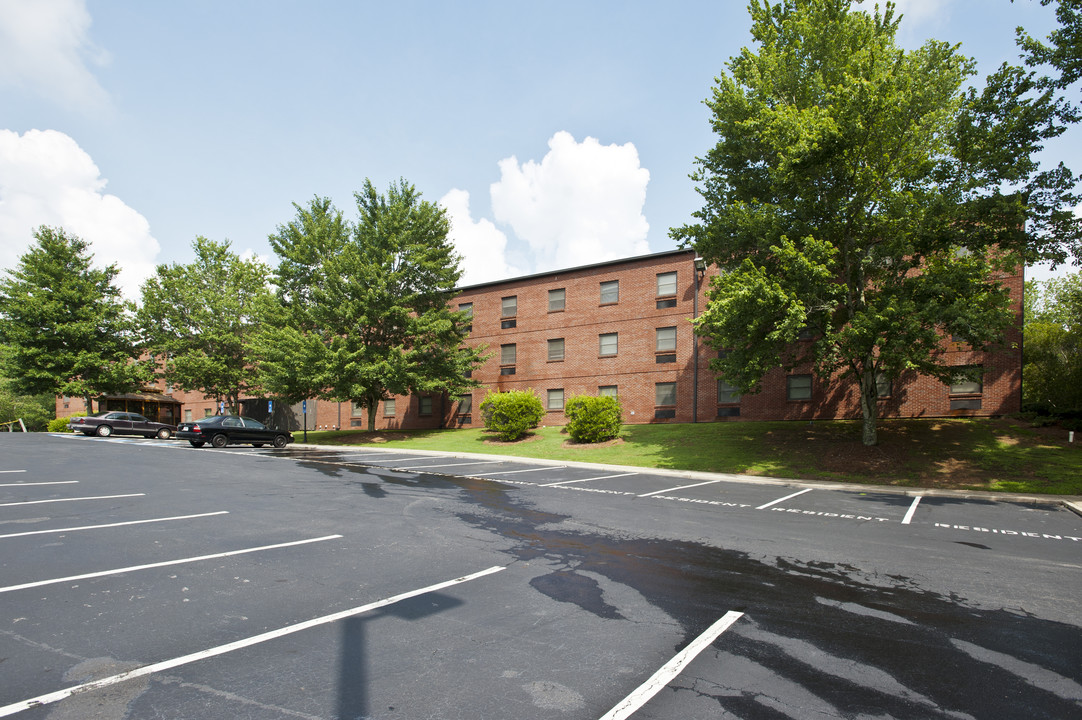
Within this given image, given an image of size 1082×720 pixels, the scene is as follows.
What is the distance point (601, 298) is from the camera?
32688mm

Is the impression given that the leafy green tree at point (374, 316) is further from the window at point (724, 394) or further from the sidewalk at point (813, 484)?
the window at point (724, 394)

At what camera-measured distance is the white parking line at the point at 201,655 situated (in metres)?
3.14

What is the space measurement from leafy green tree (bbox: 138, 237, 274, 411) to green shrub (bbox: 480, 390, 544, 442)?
2115 centimetres

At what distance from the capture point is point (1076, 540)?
28.8 ft

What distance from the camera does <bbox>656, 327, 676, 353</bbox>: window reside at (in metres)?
30.2

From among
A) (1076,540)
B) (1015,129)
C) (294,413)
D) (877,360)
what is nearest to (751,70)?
(1015,129)

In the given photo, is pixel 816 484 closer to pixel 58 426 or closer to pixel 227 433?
pixel 227 433

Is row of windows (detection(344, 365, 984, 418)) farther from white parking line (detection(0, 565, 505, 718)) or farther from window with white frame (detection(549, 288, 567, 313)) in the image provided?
white parking line (detection(0, 565, 505, 718))

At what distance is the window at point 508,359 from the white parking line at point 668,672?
3102 cm

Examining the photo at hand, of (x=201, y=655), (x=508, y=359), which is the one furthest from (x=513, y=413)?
(x=201, y=655)

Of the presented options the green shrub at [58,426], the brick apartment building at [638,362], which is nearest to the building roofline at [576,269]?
the brick apartment building at [638,362]

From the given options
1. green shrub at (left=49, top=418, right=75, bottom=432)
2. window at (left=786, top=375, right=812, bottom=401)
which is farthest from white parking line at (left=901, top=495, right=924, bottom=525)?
green shrub at (left=49, top=418, right=75, bottom=432)

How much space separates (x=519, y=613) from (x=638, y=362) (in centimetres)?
2691

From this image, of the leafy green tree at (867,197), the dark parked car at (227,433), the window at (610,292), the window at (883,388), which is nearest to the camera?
the leafy green tree at (867,197)
